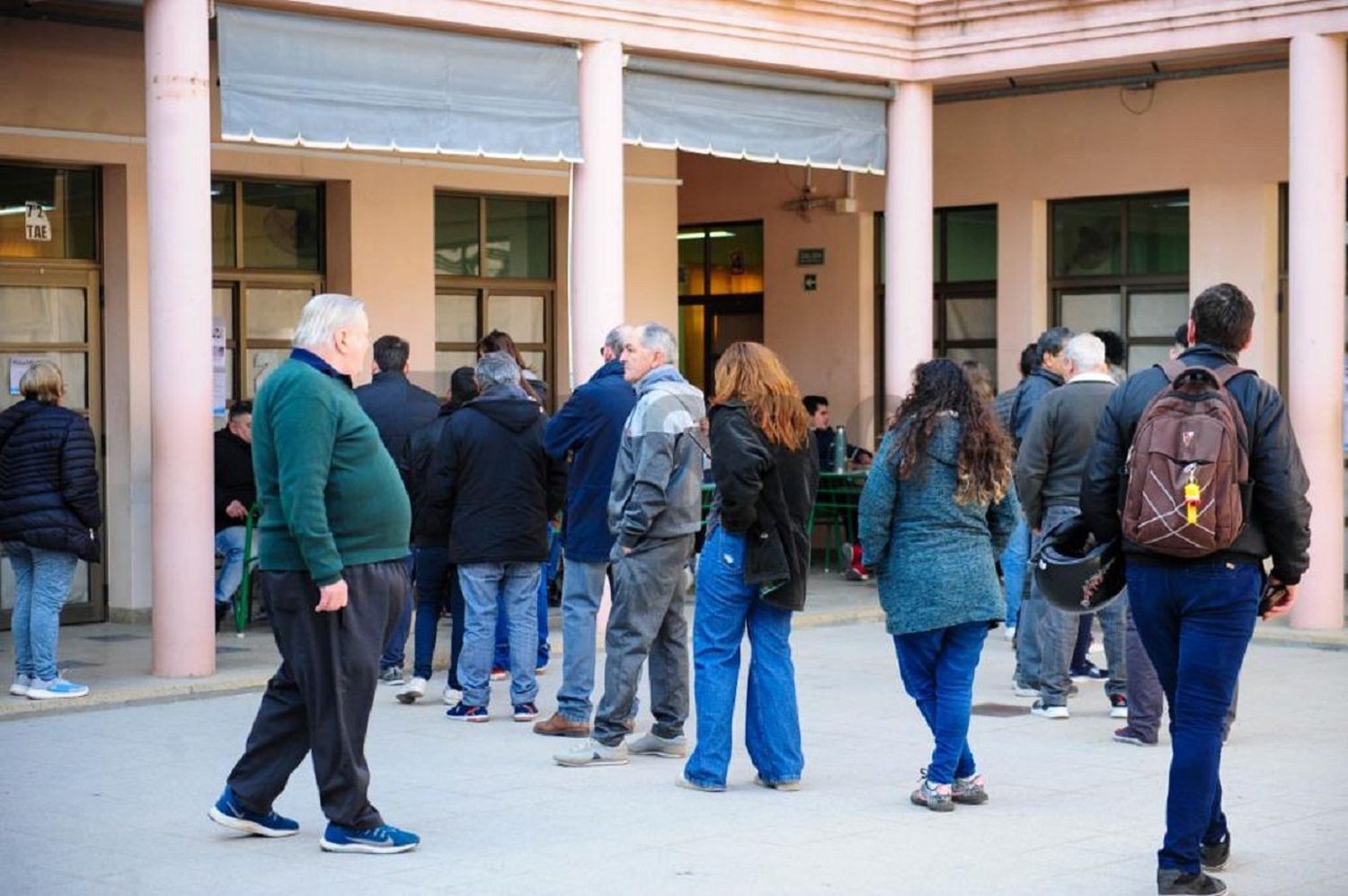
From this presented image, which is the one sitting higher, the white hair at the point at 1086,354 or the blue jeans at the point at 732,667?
the white hair at the point at 1086,354

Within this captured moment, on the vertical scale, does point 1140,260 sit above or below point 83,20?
below

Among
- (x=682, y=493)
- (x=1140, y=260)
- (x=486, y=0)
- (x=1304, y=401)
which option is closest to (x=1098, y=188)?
(x=1140, y=260)

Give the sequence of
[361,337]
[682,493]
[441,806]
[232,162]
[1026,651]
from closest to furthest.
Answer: [361,337] → [441,806] → [682,493] → [1026,651] → [232,162]

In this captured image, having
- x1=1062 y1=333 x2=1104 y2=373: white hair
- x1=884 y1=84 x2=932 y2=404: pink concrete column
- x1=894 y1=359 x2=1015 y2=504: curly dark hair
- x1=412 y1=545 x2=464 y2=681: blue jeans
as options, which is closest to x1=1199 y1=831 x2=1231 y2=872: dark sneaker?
x1=894 y1=359 x2=1015 y2=504: curly dark hair

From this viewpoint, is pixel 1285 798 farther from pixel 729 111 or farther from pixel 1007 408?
pixel 729 111

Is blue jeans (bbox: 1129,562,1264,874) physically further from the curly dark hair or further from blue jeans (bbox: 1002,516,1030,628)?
blue jeans (bbox: 1002,516,1030,628)

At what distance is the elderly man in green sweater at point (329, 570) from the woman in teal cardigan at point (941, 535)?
1820 millimetres

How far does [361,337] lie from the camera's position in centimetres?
727

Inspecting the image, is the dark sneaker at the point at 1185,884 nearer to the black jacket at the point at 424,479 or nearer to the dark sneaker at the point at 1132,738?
the dark sneaker at the point at 1132,738

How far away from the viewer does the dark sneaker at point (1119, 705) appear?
10.4 meters

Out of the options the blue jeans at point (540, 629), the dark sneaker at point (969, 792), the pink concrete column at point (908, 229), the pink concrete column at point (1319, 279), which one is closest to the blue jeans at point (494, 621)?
the blue jeans at point (540, 629)

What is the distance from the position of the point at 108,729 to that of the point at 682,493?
3101 millimetres

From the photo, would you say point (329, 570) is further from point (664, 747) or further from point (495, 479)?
point (495, 479)

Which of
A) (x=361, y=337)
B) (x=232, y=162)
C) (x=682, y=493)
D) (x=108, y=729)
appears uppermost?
(x=232, y=162)
